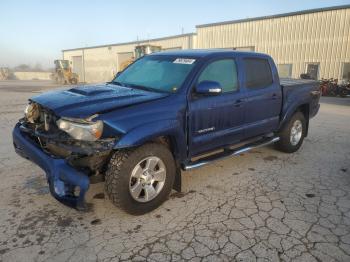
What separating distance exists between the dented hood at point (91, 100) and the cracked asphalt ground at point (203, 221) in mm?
1213

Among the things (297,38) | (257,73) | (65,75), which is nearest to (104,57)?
(65,75)

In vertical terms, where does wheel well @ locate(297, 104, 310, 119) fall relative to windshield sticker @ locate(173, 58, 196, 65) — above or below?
below

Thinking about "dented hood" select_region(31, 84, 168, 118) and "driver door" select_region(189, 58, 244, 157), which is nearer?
"dented hood" select_region(31, 84, 168, 118)

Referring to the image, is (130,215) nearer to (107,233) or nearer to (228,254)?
(107,233)

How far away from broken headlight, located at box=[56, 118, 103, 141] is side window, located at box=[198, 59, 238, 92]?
1518mm

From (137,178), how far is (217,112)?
55.8 inches

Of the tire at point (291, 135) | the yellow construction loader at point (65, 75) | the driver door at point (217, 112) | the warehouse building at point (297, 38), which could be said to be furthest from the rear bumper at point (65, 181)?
the yellow construction loader at point (65, 75)

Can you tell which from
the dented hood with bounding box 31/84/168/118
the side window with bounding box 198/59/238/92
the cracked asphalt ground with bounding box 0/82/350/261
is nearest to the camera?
the cracked asphalt ground with bounding box 0/82/350/261

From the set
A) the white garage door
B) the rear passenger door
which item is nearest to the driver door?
the rear passenger door

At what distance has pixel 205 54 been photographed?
4.07m

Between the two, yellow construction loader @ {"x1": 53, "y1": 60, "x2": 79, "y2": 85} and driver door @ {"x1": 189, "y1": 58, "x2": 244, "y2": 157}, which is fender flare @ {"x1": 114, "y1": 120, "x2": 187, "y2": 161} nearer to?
driver door @ {"x1": 189, "y1": 58, "x2": 244, "y2": 157}

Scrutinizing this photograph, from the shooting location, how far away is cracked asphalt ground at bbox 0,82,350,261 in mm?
2744

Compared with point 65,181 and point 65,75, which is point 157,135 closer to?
point 65,181

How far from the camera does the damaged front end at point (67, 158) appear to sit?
291 centimetres
